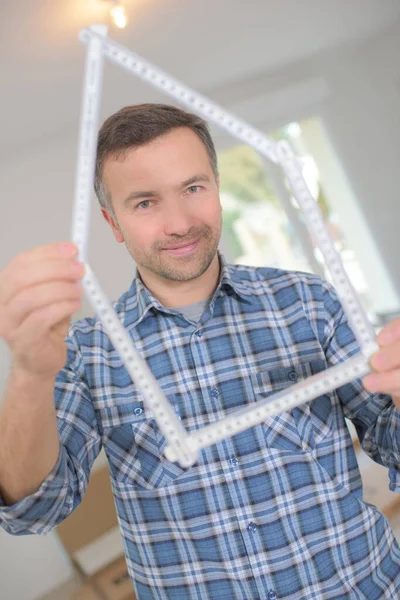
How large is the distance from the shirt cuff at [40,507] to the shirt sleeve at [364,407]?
2.05 feet

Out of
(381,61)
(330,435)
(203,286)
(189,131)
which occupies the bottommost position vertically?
(330,435)

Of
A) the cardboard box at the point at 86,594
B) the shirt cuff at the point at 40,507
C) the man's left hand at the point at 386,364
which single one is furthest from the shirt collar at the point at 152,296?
the cardboard box at the point at 86,594

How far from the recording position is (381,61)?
2.80 metres

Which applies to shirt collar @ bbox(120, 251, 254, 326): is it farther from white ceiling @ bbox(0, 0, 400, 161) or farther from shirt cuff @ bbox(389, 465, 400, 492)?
white ceiling @ bbox(0, 0, 400, 161)

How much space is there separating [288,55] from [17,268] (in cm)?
234

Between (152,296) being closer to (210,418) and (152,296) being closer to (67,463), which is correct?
(210,418)

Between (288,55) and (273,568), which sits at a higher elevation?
(288,55)

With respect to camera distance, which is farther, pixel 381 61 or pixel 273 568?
pixel 381 61

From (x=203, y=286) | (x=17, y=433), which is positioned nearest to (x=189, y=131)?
(x=203, y=286)

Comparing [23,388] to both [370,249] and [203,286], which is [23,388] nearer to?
[203,286]

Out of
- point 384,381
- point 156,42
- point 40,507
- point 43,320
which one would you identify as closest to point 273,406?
point 384,381

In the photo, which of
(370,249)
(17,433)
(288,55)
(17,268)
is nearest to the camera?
(17,268)

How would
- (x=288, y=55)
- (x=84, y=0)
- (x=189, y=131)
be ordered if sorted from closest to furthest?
(x=189, y=131) → (x=84, y=0) → (x=288, y=55)

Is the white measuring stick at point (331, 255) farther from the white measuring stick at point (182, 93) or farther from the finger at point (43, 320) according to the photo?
the finger at point (43, 320)
